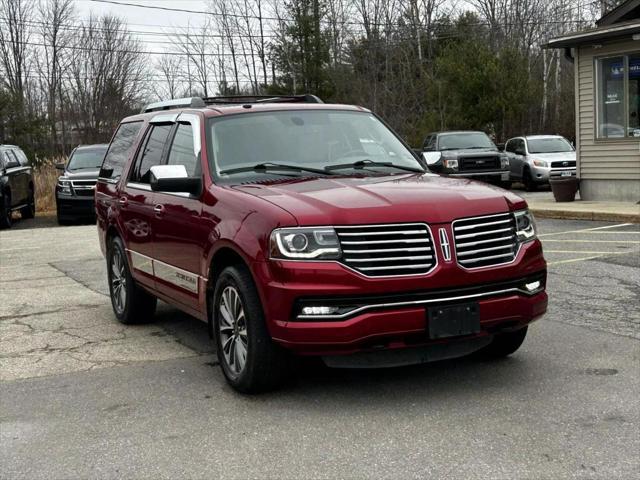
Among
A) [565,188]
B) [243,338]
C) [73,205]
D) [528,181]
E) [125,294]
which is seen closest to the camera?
[243,338]

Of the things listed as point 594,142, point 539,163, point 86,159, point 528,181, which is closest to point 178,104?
point 594,142

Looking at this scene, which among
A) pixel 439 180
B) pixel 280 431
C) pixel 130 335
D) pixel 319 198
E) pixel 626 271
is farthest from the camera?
pixel 626 271

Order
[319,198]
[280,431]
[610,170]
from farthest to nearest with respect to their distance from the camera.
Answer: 1. [610,170]
2. [319,198]
3. [280,431]

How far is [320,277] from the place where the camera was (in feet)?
14.6

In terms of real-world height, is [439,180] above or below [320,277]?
above

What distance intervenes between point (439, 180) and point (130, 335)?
10.3 feet

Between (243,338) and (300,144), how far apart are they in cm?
162

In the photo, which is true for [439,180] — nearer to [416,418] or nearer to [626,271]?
[416,418]

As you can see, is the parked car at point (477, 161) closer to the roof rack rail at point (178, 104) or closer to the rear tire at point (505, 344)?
the roof rack rail at point (178, 104)

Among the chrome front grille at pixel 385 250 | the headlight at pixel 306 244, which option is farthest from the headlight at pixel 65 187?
the chrome front grille at pixel 385 250

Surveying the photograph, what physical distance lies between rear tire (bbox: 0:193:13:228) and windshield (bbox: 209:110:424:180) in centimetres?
1392

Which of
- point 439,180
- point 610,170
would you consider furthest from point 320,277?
point 610,170

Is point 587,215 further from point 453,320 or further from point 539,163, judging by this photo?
point 453,320

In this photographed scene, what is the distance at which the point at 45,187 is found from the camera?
79.9 feet
